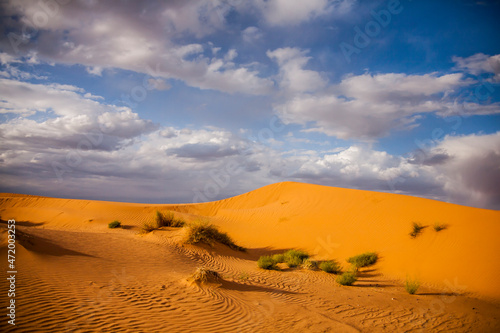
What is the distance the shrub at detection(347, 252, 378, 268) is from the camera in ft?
42.4

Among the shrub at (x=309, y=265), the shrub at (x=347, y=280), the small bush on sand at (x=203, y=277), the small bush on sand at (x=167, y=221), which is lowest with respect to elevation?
the shrub at (x=309, y=265)

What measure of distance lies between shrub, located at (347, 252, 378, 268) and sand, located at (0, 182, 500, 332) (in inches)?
14.5

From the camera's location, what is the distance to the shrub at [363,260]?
12.9 m

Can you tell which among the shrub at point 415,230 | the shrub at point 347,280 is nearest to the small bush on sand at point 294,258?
the shrub at point 347,280

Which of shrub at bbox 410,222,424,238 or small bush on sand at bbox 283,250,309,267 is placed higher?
shrub at bbox 410,222,424,238

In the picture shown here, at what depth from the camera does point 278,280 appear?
980 cm

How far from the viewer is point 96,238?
38.4 ft

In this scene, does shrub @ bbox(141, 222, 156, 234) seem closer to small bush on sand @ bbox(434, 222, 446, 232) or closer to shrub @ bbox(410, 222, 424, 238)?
shrub @ bbox(410, 222, 424, 238)

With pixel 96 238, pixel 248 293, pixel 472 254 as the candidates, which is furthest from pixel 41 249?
pixel 472 254

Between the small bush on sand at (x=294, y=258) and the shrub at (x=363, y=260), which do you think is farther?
the shrub at (x=363, y=260)

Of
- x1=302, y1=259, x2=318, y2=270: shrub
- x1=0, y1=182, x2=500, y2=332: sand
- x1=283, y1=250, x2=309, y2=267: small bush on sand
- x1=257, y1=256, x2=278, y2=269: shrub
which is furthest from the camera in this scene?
x1=283, y1=250, x2=309, y2=267: small bush on sand

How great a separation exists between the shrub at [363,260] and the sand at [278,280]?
368 millimetres

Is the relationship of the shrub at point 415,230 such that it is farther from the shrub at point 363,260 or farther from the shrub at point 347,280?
the shrub at point 347,280

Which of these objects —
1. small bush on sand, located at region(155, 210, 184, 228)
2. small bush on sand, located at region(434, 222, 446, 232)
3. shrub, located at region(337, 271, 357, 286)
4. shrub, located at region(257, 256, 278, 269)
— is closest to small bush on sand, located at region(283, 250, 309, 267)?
shrub, located at region(257, 256, 278, 269)
